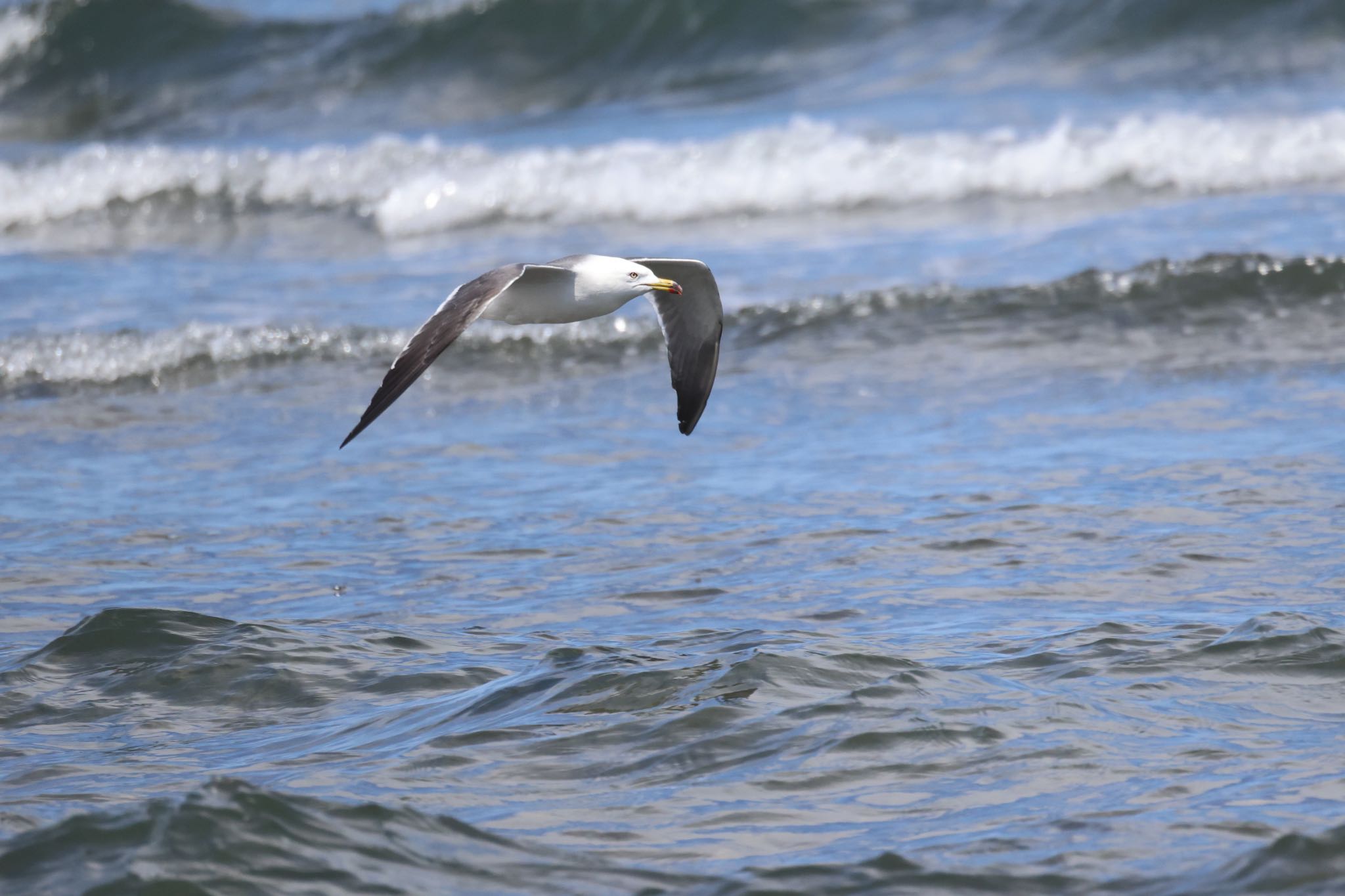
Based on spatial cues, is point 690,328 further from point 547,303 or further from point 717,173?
point 717,173

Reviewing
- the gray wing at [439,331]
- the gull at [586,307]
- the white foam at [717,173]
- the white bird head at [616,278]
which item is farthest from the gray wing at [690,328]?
the white foam at [717,173]

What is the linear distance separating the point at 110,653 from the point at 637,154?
933 centimetres

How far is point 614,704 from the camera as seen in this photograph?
425 centimetres

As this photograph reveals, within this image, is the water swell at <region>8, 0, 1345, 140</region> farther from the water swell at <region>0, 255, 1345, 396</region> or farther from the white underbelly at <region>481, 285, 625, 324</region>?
the white underbelly at <region>481, 285, 625, 324</region>

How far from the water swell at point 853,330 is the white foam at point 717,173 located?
277 centimetres

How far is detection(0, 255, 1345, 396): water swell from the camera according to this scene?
8.70 meters

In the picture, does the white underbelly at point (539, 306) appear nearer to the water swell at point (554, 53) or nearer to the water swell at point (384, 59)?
the water swell at point (554, 53)

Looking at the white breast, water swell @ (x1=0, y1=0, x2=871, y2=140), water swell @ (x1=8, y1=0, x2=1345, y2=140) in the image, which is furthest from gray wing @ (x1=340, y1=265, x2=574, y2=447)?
water swell @ (x1=0, y1=0, x2=871, y2=140)

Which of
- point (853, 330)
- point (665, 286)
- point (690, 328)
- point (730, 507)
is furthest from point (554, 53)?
point (665, 286)

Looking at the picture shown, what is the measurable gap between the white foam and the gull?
6.07 m

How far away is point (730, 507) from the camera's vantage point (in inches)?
250

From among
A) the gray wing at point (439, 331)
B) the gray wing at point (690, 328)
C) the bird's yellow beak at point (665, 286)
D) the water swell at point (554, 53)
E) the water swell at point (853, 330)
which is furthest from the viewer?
the water swell at point (554, 53)

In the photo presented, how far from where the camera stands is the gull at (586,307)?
4992 mm

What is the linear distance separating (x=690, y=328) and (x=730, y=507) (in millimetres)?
719
